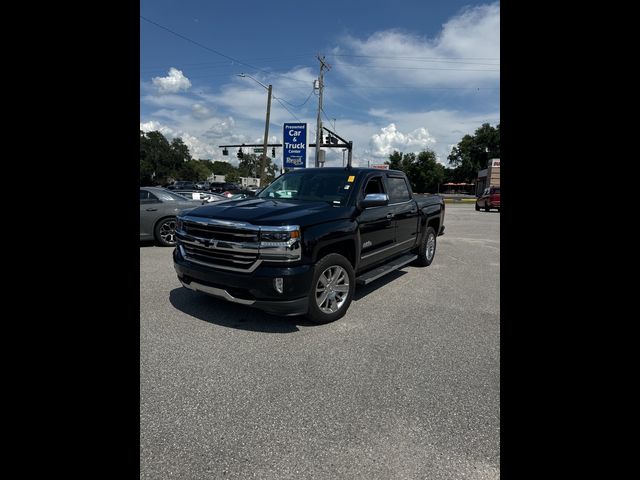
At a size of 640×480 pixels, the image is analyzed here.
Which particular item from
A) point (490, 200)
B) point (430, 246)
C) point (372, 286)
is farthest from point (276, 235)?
point (490, 200)

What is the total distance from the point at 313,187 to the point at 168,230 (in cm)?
548

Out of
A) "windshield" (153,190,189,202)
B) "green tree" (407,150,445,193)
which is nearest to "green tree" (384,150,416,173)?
"green tree" (407,150,445,193)

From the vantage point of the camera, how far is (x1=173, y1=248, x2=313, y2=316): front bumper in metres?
3.57

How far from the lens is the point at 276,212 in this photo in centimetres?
395

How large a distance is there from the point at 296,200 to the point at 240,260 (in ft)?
4.55

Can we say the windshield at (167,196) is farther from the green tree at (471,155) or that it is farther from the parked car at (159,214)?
the green tree at (471,155)

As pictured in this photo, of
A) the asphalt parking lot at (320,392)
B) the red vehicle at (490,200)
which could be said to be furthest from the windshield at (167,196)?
the red vehicle at (490,200)

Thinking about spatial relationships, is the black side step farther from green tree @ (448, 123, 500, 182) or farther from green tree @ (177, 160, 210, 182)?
green tree @ (177, 160, 210, 182)

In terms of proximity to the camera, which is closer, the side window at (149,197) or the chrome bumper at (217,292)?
the chrome bumper at (217,292)

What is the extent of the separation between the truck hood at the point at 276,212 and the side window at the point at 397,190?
5.09ft

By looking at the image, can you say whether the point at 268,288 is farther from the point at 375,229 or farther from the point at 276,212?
the point at 375,229

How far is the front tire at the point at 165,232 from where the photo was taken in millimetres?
8977
